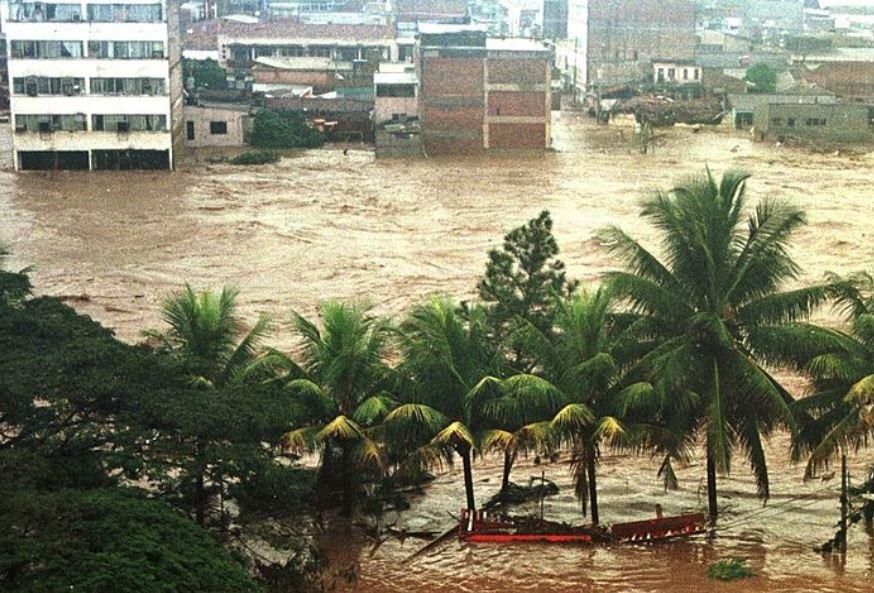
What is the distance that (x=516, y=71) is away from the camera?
54.7m

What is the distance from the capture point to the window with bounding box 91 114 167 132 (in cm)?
4916

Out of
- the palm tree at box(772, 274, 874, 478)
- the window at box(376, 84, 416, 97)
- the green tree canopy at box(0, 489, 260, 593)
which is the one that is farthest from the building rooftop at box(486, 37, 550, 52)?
the green tree canopy at box(0, 489, 260, 593)

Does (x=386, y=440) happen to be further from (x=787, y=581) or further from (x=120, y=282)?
(x=120, y=282)

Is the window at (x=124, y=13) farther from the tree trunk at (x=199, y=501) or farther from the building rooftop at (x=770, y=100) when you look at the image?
the tree trunk at (x=199, y=501)

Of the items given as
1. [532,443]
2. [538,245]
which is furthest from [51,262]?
[532,443]

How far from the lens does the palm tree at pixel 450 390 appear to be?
1553 cm

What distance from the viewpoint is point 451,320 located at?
16375 mm

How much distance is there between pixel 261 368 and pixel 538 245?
14.4 feet

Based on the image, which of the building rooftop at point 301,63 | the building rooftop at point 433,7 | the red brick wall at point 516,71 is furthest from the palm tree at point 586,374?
the building rooftop at point 433,7

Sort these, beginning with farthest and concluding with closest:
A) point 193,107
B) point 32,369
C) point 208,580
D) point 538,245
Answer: point 193,107 < point 538,245 < point 32,369 < point 208,580

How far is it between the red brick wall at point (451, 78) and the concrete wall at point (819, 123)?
13714mm

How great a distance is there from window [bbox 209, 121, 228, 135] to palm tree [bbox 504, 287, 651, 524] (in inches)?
1639

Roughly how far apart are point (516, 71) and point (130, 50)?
602 inches

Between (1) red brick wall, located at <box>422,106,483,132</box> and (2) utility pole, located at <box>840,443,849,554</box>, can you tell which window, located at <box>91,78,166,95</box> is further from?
(2) utility pole, located at <box>840,443,849,554</box>
